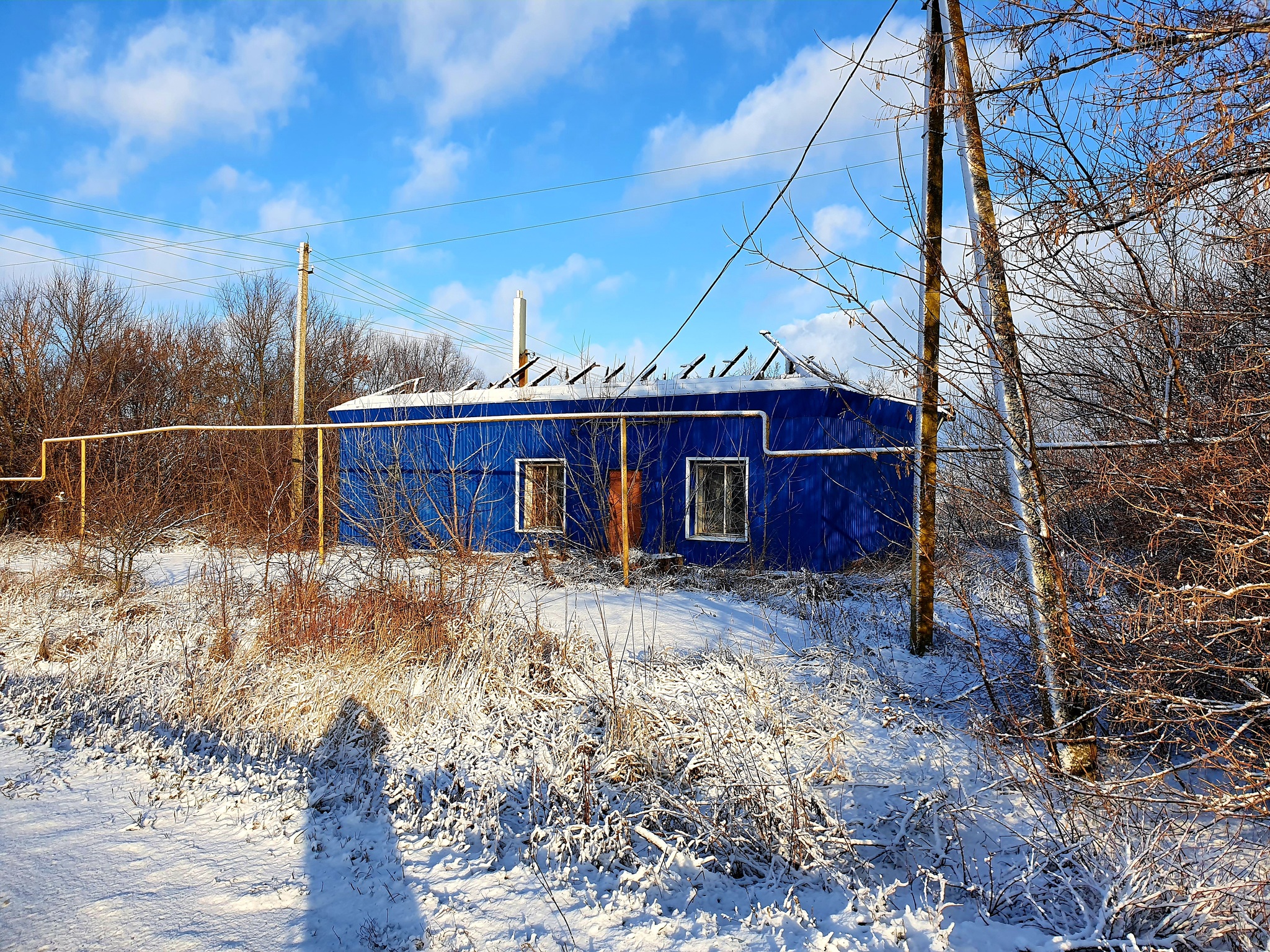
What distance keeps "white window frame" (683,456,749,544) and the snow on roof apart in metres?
1.05

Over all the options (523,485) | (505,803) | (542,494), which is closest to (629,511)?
(542,494)

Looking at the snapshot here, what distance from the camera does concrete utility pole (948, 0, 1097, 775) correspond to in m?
3.66

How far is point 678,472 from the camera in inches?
466

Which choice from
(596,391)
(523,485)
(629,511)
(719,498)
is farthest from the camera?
(523,485)

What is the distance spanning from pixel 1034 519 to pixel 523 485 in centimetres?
1005

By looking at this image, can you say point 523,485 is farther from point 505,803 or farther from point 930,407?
point 505,803

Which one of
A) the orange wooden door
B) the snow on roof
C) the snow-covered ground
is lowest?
the snow-covered ground

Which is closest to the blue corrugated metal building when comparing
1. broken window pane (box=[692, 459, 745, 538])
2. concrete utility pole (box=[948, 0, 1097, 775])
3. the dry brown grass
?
broken window pane (box=[692, 459, 745, 538])

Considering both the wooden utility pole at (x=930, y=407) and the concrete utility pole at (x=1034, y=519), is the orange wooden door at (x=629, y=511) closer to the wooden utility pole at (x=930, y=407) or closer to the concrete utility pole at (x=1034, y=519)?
the wooden utility pole at (x=930, y=407)

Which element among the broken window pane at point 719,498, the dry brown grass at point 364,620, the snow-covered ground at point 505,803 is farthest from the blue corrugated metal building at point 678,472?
the snow-covered ground at point 505,803

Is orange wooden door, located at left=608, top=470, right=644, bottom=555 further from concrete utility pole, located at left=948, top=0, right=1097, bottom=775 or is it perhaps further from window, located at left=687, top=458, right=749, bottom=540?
concrete utility pole, located at left=948, top=0, right=1097, bottom=775

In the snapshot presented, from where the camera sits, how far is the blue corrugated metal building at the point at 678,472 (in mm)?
10977

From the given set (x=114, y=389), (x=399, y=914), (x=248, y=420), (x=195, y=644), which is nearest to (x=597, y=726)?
(x=399, y=914)

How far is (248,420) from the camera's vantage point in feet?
80.9
